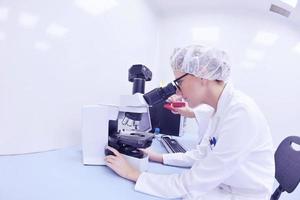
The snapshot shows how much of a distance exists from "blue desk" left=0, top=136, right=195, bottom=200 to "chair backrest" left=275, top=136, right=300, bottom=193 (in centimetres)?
59

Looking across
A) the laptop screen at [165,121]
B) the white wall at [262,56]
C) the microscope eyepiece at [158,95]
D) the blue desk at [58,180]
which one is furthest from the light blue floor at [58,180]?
the white wall at [262,56]

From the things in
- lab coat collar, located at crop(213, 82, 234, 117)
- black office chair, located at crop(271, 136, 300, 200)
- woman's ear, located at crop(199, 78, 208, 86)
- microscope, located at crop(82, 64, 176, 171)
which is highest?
woman's ear, located at crop(199, 78, 208, 86)

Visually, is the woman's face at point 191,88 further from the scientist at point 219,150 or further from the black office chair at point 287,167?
the black office chair at point 287,167

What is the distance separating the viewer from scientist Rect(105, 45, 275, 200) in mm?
832

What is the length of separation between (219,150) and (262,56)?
2.01 metres

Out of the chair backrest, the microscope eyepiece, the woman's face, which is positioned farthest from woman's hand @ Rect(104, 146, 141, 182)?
the chair backrest

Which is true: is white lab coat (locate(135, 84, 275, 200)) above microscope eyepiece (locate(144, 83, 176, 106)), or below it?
below

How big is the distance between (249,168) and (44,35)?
1109 mm

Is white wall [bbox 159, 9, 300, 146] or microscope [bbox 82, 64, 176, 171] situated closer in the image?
microscope [bbox 82, 64, 176, 171]

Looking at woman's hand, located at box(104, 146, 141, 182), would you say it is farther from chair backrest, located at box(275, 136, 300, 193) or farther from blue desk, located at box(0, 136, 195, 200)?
chair backrest, located at box(275, 136, 300, 193)

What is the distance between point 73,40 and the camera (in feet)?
4.25

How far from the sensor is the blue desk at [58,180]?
74 cm

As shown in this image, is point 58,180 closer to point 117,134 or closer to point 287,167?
point 117,134

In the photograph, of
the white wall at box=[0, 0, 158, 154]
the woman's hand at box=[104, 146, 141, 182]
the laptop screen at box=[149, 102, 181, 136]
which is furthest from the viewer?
the laptop screen at box=[149, 102, 181, 136]
